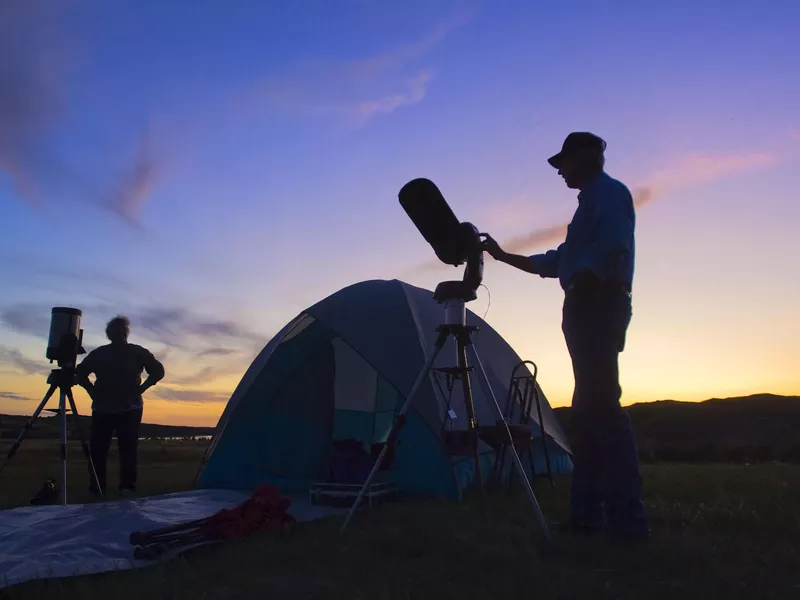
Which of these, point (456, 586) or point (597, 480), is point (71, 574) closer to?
point (456, 586)

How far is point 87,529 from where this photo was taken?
12.6ft

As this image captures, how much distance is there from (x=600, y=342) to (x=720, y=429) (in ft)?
44.9

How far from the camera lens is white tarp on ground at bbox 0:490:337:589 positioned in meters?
2.93

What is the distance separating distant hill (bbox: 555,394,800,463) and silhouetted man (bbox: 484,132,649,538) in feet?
25.3

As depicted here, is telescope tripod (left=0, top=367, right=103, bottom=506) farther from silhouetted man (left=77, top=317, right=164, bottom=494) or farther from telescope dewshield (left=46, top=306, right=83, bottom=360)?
silhouetted man (left=77, top=317, right=164, bottom=494)

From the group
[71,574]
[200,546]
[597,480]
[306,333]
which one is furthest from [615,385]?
[306,333]

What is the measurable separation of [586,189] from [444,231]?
81cm

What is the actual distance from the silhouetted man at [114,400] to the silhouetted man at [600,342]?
178 inches

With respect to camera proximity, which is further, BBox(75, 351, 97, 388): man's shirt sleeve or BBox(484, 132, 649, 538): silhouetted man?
BBox(75, 351, 97, 388): man's shirt sleeve

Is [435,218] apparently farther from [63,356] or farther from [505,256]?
[63,356]

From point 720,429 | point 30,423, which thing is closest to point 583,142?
point 30,423

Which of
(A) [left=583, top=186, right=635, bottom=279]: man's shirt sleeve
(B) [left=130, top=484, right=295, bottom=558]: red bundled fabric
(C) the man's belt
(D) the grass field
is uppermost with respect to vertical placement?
(A) [left=583, top=186, right=635, bottom=279]: man's shirt sleeve

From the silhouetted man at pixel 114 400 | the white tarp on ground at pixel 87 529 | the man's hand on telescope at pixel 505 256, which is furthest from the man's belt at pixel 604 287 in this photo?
the silhouetted man at pixel 114 400

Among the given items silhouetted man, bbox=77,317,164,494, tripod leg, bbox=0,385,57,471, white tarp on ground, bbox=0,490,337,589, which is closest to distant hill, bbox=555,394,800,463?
silhouetted man, bbox=77,317,164,494
